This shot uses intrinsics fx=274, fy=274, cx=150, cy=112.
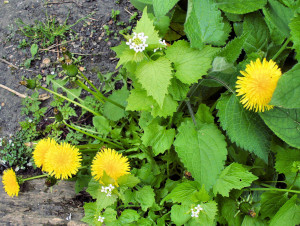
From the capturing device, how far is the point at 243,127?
1526mm

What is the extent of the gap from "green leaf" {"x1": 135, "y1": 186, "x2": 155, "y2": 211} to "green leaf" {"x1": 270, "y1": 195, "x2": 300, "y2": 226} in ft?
2.23

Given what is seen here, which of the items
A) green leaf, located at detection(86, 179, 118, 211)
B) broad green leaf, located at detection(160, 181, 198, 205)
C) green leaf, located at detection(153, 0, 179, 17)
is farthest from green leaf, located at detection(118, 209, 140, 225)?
green leaf, located at detection(153, 0, 179, 17)

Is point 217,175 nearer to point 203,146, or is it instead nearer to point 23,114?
point 203,146

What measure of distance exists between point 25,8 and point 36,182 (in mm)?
1793

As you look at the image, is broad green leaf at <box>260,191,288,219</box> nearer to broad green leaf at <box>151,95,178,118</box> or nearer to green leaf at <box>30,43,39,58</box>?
broad green leaf at <box>151,95,178,118</box>

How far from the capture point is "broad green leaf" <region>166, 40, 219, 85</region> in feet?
4.61

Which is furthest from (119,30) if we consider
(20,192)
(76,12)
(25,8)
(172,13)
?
(20,192)

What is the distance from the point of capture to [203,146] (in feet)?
4.98

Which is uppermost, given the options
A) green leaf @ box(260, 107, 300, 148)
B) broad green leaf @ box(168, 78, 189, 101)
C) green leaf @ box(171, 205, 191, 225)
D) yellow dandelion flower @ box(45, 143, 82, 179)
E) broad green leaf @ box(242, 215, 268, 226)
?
broad green leaf @ box(168, 78, 189, 101)

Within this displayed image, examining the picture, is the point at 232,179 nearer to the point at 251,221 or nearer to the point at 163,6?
the point at 251,221

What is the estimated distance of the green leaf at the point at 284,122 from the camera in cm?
143

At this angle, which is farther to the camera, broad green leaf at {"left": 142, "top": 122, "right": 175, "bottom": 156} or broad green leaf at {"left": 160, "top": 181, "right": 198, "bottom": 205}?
broad green leaf at {"left": 142, "top": 122, "right": 175, "bottom": 156}

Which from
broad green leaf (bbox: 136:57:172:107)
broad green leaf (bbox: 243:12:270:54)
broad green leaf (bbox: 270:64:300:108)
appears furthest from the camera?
broad green leaf (bbox: 243:12:270:54)

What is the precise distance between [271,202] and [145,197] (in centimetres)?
74
